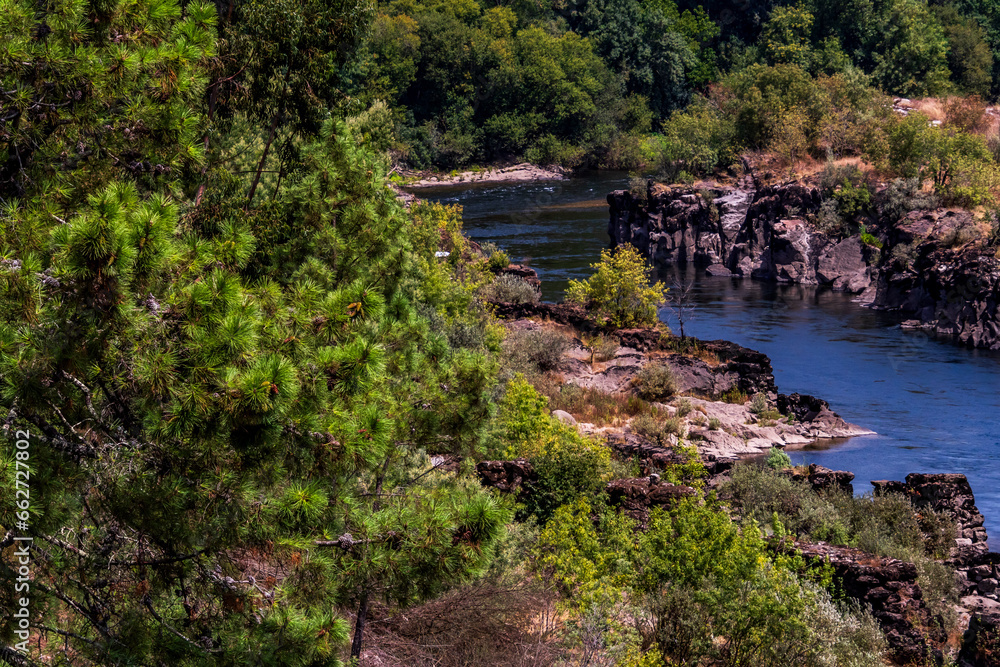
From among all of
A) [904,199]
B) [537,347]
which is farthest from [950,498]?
[904,199]

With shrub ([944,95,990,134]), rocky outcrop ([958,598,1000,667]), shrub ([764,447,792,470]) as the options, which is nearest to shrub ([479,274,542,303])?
shrub ([764,447,792,470])

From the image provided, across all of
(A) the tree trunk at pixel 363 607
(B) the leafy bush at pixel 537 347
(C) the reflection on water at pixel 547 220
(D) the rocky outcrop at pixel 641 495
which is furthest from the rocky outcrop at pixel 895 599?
(C) the reflection on water at pixel 547 220

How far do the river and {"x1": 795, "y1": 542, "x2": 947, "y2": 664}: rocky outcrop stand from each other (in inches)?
354

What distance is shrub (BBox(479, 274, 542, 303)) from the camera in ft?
132

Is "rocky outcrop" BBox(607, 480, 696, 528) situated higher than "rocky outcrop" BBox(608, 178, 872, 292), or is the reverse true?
"rocky outcrop" BBox(607, 480, 696, 528)

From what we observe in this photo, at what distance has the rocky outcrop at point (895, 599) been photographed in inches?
572

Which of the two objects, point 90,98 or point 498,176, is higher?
point 90,98

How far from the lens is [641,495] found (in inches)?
656

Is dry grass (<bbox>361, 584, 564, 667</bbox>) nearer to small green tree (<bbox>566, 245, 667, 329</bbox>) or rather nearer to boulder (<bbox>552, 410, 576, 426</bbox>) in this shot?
boulder (<bbox>552, 410, 576, 426</bbox>)

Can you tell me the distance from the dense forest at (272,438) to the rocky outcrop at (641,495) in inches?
12.5

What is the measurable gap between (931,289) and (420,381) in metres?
41.9

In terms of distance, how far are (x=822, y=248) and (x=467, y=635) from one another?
49.0 m

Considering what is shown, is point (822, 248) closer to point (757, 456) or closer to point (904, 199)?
point (904, 199)

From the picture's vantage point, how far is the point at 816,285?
53594 millimetres
